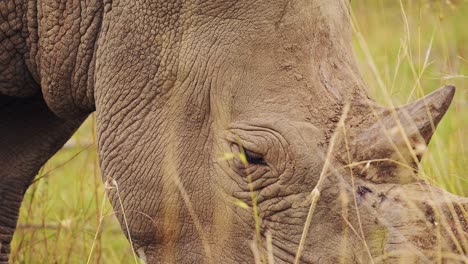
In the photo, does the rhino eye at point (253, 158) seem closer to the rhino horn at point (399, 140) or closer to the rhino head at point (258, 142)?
the rhino head at point (258, 142)

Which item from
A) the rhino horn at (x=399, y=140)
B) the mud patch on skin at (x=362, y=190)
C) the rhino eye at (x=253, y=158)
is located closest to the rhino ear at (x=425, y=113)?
the rhino horn at (x=399, y=140)

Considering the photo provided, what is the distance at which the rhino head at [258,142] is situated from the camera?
348 cm

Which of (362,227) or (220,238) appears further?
(220,238)

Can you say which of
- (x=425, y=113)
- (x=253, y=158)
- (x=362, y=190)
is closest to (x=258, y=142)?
(x=253, y=158)

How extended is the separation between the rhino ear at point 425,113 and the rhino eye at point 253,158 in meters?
0.49

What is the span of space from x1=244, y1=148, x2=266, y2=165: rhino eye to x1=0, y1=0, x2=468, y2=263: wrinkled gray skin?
20 mm

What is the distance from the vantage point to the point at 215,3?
12.7 ft

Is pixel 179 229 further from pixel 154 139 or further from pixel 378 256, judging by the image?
pixel 378 256

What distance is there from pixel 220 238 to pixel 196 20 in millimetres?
707

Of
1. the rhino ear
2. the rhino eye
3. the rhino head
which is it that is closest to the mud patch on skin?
the rhino head

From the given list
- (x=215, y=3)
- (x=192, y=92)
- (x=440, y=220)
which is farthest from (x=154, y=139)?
(x=440, y=220)

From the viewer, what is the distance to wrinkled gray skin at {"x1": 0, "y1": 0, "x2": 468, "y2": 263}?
A: 11.4ft

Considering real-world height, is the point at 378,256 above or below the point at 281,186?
below

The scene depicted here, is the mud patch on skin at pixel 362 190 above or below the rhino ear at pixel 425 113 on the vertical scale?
below
